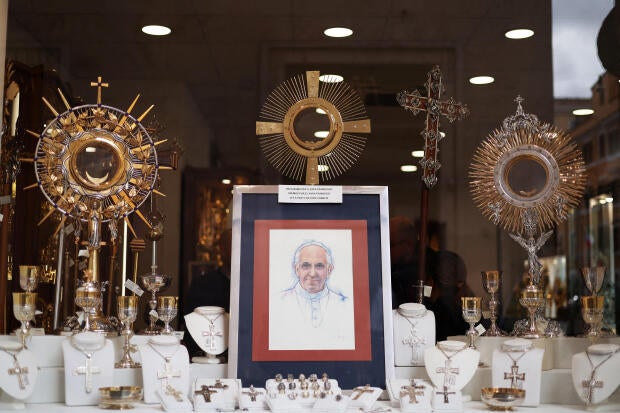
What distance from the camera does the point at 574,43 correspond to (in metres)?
5.95

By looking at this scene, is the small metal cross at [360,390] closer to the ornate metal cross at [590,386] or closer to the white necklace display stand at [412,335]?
the white necklace display stand at [412,335]

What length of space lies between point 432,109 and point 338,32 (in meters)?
1.54

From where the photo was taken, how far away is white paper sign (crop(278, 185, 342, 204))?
Result: 408 cm

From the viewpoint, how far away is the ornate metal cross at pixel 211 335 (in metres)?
4.00

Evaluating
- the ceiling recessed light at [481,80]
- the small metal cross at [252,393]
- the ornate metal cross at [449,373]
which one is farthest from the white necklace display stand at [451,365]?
the ceiling recessed light at [481,80]

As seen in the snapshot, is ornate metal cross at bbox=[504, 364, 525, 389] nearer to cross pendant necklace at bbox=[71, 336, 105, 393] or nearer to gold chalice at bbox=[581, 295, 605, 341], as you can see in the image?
gold chalice at bbox=[581, 295, 605, 341]

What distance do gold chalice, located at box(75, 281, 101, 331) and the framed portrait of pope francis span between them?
0.58 m

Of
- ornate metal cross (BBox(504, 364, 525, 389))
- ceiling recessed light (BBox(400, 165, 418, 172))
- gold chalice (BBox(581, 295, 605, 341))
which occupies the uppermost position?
ceiling recessed light (BBox(400, 165, 418, 172))

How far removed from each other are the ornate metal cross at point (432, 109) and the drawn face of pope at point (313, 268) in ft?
2.64

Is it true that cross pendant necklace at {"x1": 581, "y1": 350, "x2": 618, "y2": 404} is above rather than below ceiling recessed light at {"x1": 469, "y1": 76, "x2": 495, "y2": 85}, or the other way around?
below

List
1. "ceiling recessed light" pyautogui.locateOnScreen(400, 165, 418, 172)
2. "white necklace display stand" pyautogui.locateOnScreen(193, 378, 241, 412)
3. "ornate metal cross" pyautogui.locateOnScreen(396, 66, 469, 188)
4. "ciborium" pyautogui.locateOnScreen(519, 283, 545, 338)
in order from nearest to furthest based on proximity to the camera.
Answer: "white necklace display stand" pyautogui.locateOnScreen(193, 378, 241, 412), "ciborium" pyautogui.locateOnScreen(519, 283, 545, 338), "ornate metal cross" pyautogui.locateOnScreen(396, 66, 469, 188), "ceiling recessed light" pyautogui.locateOnScreen(400, 165, 418, 172)

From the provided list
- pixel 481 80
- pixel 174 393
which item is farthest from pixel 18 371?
pixel 481 80

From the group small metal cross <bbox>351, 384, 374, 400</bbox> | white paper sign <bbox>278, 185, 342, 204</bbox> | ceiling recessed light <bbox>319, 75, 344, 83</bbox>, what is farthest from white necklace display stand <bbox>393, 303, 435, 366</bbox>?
ceiling recessed light <bbox>319, 75, 344, 83</bbox>

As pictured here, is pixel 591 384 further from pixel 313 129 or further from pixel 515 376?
pixel 313 129
